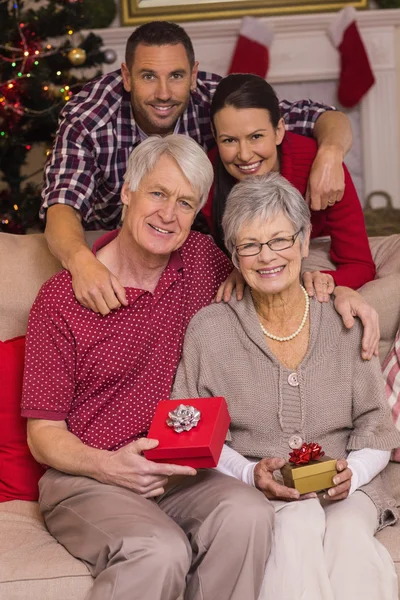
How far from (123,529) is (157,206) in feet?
2.57

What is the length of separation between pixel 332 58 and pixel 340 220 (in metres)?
2.32

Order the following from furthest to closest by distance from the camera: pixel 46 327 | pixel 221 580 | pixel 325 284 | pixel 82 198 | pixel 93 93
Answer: pixel 93 93, pixel 82 198, pixel 325 284, pixel 46 327, pixel 221 580

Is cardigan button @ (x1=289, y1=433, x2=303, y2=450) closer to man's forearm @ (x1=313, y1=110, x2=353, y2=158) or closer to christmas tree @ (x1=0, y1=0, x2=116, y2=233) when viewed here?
man's forearm @ (x1=313, y1=110, x2=353, y2=158)

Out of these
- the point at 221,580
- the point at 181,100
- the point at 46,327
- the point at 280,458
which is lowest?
the point at 221,580

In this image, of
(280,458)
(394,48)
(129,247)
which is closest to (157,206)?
(129,247)

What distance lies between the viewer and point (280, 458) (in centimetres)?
195

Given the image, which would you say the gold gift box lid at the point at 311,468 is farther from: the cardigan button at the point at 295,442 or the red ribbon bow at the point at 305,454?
the cardigan button at the point at 295,442

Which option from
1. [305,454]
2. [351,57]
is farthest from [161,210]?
[351,57]

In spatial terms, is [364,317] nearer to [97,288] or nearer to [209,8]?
[97,288]

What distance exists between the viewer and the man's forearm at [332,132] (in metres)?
2.63

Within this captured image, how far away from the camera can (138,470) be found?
1923mm

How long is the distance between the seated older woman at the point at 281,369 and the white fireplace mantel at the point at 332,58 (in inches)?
103

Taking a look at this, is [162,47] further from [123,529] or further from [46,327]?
[123,529]

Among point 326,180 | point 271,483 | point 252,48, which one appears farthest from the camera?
point 252,48
